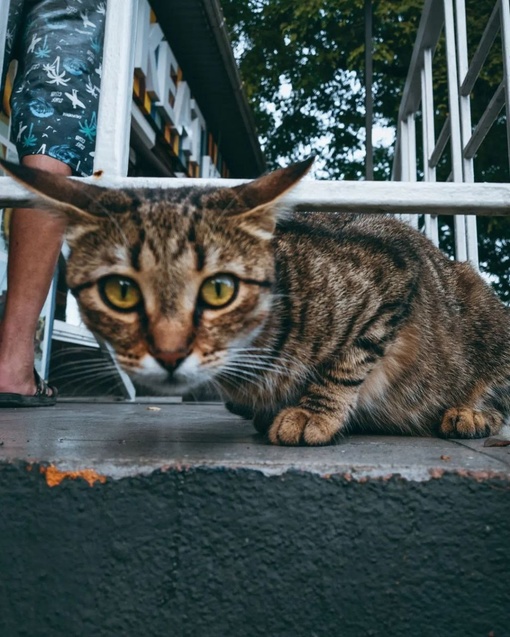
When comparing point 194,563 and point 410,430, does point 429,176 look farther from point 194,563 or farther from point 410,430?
point 194,563

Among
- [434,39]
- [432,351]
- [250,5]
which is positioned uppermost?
[250,5]

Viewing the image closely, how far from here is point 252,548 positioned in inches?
44.8

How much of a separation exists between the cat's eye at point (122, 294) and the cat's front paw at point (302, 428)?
1.56 ft

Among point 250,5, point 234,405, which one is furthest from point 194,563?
point 250,5

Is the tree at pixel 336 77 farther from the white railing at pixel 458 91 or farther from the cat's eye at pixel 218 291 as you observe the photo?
the cat's eye at pixel 218 291

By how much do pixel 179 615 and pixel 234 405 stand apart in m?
1.09

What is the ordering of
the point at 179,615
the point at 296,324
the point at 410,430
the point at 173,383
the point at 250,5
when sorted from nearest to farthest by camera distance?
the point at 179,615 < the point at 173,383 < the point at 296,324 < the point at 410,430 < the point at 250,5

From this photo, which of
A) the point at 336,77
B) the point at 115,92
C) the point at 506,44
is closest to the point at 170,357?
the point at 115,92

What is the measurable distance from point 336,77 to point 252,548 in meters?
13.9

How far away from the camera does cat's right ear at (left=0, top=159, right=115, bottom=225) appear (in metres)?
1.56

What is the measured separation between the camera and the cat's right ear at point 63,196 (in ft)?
5.10

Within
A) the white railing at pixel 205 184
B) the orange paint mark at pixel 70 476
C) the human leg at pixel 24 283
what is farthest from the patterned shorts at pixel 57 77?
the orange paint mark at pixel 70 476

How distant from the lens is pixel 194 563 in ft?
3.70

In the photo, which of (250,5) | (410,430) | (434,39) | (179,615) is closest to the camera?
(179,615)
